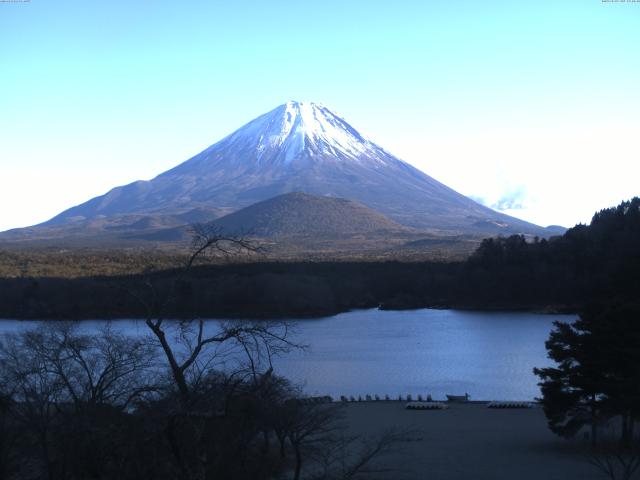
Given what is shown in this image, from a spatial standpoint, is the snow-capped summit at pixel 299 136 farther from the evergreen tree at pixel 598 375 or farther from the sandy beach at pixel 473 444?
the evergreen tree at pixel 598 375

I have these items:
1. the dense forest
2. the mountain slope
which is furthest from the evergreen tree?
the mountain slope

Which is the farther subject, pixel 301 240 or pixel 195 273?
pixel 301 240

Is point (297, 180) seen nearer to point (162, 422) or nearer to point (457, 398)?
point (457, 398)

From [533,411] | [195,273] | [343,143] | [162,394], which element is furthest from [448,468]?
[343,143]

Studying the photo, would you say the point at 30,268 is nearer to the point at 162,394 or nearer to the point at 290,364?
the point at 290,364

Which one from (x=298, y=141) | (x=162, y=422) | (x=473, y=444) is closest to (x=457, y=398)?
(x=473, y=444)

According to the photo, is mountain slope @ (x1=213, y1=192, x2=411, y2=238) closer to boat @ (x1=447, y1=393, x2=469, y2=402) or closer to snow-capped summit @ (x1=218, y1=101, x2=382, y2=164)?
snow-capped summit @ (x1=218, y1=101, x2=382, y2=164)

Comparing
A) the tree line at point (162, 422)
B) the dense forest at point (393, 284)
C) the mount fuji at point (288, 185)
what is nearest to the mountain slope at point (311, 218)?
the mount fuji at point (288, 185)
